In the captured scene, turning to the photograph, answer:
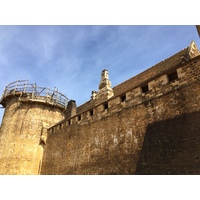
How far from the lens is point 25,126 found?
15.3m

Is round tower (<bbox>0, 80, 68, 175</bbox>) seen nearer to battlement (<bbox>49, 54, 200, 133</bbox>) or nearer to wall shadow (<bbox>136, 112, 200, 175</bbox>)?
battlement (<bbox>49, 54, 200, 133</bbox>)

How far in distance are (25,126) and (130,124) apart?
33.1ft

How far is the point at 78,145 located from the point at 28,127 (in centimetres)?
595

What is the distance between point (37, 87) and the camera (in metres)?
17.0

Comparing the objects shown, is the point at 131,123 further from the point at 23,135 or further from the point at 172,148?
the point at 23,135

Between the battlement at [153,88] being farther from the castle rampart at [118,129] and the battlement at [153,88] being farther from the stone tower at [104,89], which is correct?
the stone tower at [104,89]


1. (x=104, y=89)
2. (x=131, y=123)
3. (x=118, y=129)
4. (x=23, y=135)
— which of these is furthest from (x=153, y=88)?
(x=23, y=135)

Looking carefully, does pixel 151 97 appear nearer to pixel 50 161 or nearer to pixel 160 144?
pixel 160 144

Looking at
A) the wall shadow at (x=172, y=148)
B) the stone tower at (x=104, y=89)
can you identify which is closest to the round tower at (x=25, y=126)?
the stone tower at (x=104, y=89)

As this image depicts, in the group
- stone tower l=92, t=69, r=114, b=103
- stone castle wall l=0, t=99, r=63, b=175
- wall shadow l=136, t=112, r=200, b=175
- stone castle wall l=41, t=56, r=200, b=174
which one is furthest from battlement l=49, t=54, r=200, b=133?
stone castle wall l=0, t=99, r=63, b=175

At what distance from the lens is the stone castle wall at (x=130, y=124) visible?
6824 mm

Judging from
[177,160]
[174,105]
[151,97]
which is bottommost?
[177,160]

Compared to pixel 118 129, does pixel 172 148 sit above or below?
below

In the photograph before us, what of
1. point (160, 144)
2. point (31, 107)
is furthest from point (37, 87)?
point (160, 144)
